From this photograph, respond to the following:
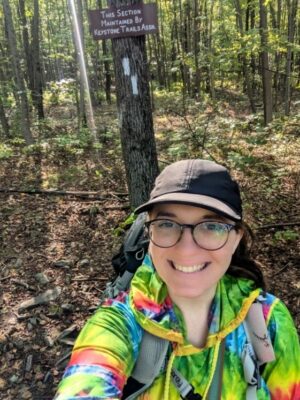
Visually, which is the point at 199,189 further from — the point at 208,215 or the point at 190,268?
the point at 190,268

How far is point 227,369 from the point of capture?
1339 mm

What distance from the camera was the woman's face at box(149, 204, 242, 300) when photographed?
1.31 m

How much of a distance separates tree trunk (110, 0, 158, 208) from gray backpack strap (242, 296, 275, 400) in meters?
3.07

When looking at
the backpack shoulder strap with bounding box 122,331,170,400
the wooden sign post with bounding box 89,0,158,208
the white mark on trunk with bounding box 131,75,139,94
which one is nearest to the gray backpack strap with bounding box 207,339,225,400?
the backpack shoulder strap with bounding box 122,331,170,400

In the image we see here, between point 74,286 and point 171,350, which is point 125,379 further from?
point 74,286

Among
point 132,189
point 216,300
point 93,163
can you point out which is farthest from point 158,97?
point 216,300

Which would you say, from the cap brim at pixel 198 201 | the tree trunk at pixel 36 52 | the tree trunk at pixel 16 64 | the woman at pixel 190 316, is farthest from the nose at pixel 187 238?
the tree trunk at pixel 36 52

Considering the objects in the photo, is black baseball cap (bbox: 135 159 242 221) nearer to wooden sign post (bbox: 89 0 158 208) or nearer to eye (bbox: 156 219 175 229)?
eye (bbox: 156 219 175 229)

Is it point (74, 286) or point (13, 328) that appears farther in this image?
point (74, 286)

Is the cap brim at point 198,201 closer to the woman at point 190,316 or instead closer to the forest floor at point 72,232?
the woman at point 190,316

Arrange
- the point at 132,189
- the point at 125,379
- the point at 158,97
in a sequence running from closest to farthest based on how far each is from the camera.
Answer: the point at 125,379 → the point at 132,189 → the point at 158,97

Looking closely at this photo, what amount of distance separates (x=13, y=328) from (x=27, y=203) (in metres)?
2.82

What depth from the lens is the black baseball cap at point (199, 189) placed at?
126 centimetres

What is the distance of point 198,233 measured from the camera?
1.31 m
